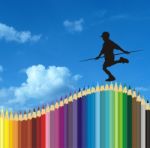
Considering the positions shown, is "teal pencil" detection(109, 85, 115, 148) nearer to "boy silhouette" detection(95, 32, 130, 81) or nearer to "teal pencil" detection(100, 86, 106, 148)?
"teal pencil" detection(100, 86, 106, 148)

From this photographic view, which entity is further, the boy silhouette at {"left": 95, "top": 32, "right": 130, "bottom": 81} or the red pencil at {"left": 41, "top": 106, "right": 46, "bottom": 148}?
the red pencil at {"left": 41, "top": 106, "right": 46, "bottom": 148}

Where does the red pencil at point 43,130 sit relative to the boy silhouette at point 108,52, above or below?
below

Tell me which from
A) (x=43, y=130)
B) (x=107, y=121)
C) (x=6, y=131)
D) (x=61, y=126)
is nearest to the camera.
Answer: (x=107, y=121)

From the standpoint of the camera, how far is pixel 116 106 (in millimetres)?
17625

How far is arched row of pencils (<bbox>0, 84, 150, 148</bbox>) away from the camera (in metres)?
17.6

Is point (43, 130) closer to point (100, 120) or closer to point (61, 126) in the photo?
point (61, 126)

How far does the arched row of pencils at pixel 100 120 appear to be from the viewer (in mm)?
17641

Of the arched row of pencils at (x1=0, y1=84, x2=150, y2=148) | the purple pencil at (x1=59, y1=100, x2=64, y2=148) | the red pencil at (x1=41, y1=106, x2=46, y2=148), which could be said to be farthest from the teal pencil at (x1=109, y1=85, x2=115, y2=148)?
the red pencil at (x1=41, y1=106, x2=46, y2=148)

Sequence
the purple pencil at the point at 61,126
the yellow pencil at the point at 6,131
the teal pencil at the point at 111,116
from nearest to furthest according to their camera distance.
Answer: the teal pencil at the point at 111,116, the purple pencil at the point at 61,126, the yellow pencil at the point at 6,131

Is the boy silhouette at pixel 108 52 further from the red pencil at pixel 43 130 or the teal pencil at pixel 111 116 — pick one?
the red pencil at pixel 43 130

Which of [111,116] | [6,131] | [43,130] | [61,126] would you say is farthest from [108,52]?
[6,131]

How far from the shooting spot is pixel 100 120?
1778 cm

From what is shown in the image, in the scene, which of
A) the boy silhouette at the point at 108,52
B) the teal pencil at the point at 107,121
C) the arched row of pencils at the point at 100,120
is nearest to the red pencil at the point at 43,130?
the arched row of pencils at the point at 100,120

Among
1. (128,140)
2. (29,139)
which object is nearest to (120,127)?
(128,140)
